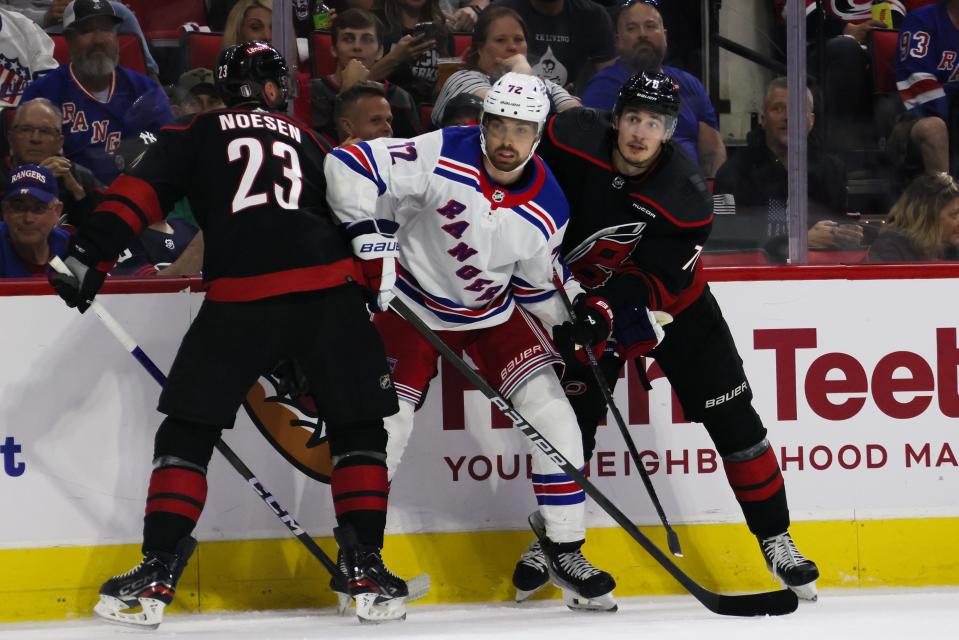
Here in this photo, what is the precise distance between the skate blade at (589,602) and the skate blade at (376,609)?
45 cm

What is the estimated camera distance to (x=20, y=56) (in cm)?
346

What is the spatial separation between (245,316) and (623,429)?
1043 mm

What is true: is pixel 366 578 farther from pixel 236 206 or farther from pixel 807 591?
pixel 807 591

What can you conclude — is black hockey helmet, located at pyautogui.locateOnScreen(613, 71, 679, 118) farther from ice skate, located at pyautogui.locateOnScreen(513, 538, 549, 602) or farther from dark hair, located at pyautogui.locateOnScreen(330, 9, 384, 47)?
Result: ice skate, located at pyautogui.locateOnScreen(513, 538, 549, 602)

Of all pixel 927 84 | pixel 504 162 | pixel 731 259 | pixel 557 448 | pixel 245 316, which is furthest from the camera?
pixel 927 84

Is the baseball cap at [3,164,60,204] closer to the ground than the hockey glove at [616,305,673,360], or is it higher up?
higher up

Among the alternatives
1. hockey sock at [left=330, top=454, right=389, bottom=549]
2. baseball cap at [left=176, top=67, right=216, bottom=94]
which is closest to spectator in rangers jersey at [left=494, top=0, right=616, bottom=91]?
baseball cap at [left=176, top=67, right=216, bottom=94]

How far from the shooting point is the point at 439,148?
3281 millimetres

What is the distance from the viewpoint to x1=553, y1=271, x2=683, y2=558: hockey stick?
3.40 meters

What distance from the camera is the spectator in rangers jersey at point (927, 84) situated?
381 cm

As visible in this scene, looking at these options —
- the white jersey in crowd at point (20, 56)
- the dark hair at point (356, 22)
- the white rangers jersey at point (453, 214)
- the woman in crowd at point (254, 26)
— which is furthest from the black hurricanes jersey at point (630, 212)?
the white jersey in crowd at point (20, 56)

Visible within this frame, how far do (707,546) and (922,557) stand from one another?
1.98 ft

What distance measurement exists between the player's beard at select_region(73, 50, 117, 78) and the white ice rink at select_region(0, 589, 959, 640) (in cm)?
139

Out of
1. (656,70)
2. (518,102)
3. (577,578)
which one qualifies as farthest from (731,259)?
(577,578)
